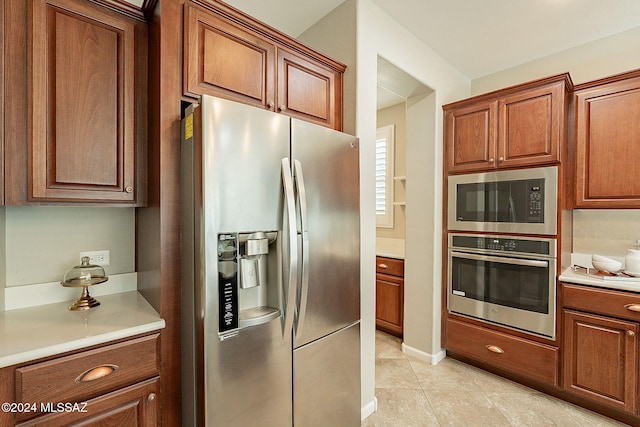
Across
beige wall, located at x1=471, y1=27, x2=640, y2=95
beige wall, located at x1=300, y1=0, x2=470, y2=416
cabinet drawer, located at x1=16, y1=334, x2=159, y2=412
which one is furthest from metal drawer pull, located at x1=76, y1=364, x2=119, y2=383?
beige wall, located at x1=471, y1=27, x2=640, y2=95

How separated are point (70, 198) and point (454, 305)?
2852mm

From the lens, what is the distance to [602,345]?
2002 mm

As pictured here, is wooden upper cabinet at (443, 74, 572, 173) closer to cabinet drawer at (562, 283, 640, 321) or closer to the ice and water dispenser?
cabinet drawer at (562, 283, 640, 321)

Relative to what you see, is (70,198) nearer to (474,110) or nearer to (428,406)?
(428,406)

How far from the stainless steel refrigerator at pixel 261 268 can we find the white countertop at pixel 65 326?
8.7 inches

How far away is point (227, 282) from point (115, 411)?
2.12 feet

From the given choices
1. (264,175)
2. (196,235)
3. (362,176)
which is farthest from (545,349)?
(196,235)

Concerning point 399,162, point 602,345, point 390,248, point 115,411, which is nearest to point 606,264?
point 602,345

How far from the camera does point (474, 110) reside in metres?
2.60

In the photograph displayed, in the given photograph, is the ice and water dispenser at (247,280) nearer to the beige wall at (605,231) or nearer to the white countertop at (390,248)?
the white countertop at (390,248)

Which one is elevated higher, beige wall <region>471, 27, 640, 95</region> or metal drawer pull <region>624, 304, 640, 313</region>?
beige wall <region>471, 27, 640, 95</region>

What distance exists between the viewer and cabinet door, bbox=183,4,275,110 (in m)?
1.40

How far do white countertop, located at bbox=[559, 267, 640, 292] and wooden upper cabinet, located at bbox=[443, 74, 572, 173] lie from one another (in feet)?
2.79

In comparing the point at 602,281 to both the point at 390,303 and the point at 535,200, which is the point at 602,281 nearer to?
the point at 535,200
